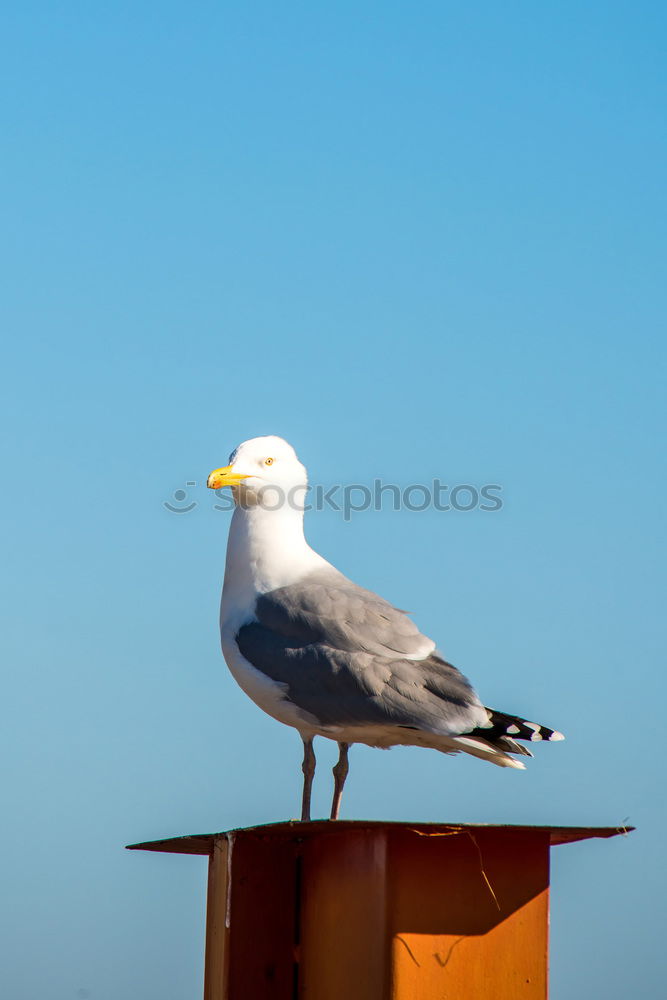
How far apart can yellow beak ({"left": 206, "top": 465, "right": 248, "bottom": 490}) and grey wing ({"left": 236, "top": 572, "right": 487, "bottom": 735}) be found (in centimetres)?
94

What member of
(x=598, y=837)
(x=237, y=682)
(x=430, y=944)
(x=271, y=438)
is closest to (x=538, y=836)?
(x=598, y=837)

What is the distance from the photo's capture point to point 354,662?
8.94 meters

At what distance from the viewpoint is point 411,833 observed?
708 cm

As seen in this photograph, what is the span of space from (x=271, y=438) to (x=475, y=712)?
109 inches

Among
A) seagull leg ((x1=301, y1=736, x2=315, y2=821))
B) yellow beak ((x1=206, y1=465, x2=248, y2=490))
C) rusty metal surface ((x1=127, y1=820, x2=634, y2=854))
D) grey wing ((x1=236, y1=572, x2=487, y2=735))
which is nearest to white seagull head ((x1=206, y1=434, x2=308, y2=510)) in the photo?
yellow beak ((x1=206, y1=465, x2=248, y2=490))

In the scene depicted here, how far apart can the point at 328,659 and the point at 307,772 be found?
88cm

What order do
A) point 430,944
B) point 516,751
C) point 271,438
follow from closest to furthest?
1. point 430,944
2. point 516,751
3. point 271,438

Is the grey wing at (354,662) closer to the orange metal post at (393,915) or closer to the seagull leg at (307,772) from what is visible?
the seagull leg at (307,772)

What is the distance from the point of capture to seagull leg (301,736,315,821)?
9320 millimetres

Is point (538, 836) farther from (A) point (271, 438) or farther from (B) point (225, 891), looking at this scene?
→ (A) point (271, 438)

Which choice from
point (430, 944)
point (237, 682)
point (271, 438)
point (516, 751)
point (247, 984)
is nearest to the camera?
point (430, 944)

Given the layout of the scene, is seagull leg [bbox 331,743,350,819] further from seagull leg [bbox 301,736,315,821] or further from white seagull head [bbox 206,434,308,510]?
white seagull head [bbox 206,434,308,510]

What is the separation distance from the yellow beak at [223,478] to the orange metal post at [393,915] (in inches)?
116

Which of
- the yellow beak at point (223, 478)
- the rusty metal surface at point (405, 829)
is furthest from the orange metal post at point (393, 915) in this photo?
the yellow beak at point (223, 478)
